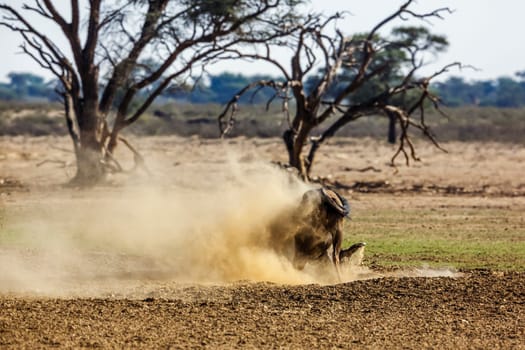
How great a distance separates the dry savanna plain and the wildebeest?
0.16 metres

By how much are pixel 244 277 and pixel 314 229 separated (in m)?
1.07

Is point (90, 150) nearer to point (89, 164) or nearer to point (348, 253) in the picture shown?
point (89, 164)

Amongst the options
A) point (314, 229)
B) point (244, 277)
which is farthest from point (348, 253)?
point (244, 277)

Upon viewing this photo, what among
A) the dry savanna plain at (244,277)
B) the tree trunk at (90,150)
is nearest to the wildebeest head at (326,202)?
the dry savanna plain at (244,277)

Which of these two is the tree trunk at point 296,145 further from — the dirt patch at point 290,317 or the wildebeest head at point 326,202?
the dirt patch at point 290,317

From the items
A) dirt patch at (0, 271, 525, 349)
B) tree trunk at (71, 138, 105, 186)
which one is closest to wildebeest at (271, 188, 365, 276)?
dirt patch at (0, 271, 525, 349)

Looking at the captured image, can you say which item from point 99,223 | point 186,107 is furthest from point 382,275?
point 186,107

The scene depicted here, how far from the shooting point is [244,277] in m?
11.3

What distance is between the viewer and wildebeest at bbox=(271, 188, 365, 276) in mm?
10867

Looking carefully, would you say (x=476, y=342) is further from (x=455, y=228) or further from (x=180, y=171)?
(x=180, y=171)

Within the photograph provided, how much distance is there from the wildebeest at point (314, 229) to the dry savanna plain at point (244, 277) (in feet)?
0.52

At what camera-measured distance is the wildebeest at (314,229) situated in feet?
35.7

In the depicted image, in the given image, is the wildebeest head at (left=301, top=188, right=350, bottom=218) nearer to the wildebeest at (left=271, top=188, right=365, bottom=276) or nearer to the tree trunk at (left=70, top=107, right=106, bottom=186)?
the wildebeest at (left=271, top=188, right=365, bottom=276)

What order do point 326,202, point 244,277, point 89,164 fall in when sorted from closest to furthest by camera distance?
point 326,202 < point 244,277 < point 89,164
